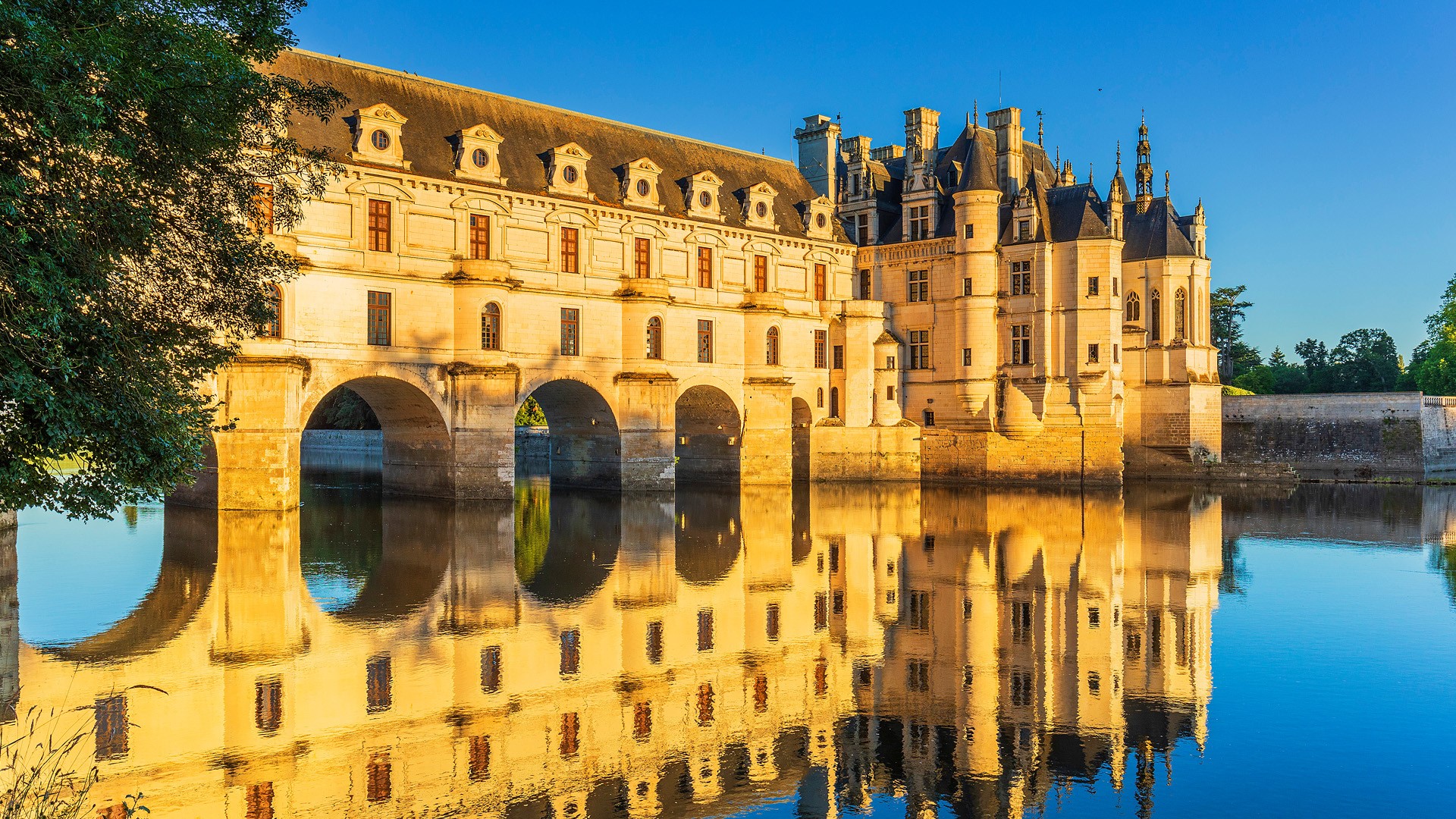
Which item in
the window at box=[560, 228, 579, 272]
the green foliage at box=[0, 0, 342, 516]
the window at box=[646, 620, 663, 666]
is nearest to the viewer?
the green foliage at box=[0, 0, 342, 516]

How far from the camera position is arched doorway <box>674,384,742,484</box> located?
41094 millimetres

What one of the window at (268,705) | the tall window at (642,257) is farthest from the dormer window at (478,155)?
the window at (268,705)

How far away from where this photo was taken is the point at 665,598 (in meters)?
18.1

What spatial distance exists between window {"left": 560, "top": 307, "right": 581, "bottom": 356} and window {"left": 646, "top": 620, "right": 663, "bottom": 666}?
20290 mm

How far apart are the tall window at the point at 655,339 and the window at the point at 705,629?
70.4ft

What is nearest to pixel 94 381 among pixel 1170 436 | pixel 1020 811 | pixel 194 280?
pixel 194 280

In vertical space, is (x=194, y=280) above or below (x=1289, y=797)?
above

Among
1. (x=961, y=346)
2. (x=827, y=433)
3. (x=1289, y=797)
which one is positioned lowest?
(x=1289, y=797)

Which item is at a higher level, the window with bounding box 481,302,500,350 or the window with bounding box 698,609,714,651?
the window with bounding box 481,302,500,350

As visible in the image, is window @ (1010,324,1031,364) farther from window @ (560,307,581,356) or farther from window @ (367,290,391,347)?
window @ (367,290,391,347)

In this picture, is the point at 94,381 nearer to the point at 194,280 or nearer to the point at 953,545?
the point at 194,280

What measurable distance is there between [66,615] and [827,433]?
3151 cm

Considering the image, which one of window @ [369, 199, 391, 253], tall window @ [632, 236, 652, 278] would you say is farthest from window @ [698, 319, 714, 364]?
window @ [369, 199, 391, 253]

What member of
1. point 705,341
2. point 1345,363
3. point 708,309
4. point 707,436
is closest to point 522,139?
point 708,309
